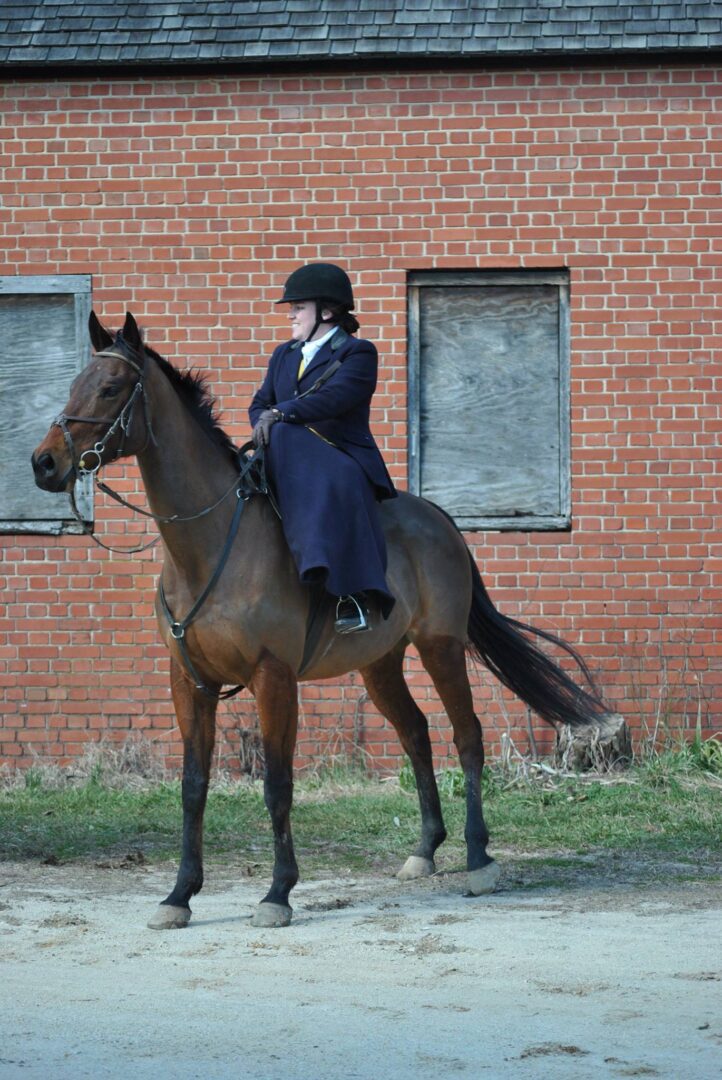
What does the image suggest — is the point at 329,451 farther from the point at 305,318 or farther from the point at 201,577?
the point at 201,577

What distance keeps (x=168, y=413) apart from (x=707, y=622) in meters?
5.22

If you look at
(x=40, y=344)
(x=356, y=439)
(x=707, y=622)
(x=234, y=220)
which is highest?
(x=234, y=220)

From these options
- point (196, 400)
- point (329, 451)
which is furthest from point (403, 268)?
point (196, 400)

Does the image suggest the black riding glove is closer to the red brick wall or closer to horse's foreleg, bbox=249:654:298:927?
horse's foreleg, bbox=249:654:298:927

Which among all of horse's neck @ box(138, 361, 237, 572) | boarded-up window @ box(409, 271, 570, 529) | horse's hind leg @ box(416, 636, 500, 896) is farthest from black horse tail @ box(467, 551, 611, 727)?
boarded-up window @ box(409, 271, 570, 529)

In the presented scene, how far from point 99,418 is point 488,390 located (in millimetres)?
4984

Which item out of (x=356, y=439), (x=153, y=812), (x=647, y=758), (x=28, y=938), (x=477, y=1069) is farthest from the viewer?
(x=647, y=758)

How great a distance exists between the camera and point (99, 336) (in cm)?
609

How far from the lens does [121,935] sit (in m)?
6.02

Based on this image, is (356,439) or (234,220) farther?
(234,220)

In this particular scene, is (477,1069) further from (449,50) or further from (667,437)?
(449,50)

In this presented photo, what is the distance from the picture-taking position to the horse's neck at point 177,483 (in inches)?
246

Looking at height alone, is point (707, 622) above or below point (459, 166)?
below

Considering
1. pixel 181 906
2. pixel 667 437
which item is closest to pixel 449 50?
pixel 667 437
